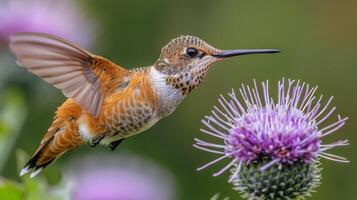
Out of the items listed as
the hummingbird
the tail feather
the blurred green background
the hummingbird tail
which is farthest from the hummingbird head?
the blurred green background

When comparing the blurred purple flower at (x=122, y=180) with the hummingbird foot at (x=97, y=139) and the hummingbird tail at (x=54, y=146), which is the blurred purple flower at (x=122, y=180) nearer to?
the hummingbird tail at (x=54, y=146)

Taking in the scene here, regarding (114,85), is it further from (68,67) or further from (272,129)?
(272,129)

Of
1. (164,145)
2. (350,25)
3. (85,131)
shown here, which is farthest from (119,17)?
(85,131)

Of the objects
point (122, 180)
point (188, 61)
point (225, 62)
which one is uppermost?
point (188, 61)

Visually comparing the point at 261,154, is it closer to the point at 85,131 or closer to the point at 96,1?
the point at 85,131

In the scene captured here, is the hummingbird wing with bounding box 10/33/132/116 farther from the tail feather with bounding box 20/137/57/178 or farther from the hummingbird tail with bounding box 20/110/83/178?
the tail feather with bounding box 20/137/57/178

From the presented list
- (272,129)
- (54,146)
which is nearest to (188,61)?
(272,129)
